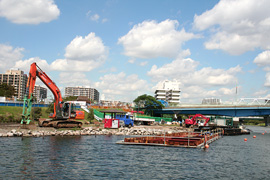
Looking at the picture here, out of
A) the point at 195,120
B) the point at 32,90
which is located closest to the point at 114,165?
the point at 32,90

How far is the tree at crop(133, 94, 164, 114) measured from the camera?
139850mm

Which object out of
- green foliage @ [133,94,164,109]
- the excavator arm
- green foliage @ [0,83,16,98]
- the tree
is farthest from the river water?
green foliage @ [0,83,16,98]

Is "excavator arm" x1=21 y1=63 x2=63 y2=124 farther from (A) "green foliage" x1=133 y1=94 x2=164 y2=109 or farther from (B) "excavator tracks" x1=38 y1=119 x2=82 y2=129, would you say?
(A) "green foliage" x1=133 y1=94 x2=164 y2=109

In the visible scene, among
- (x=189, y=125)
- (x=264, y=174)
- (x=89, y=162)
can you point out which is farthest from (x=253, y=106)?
(x=89, y=162)

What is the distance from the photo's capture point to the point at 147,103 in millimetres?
141750

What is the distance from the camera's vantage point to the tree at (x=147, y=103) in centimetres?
13985

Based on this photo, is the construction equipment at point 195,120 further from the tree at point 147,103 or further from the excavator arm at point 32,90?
the excavator arm at point 32,90

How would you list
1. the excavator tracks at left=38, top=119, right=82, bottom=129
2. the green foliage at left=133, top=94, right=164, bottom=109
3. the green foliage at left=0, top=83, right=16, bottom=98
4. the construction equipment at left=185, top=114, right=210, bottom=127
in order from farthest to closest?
the green foliage at left=0, top=83, right=16, bottom=98 < the green foliage at left=133, top=94, right=164, bottom=109 < the construction equipment at left=185, top=114, right=210, bottom=127 < the excavator tracks at left=38, top=119, right=82, bottom=129

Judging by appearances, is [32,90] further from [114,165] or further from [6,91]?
[6,91]

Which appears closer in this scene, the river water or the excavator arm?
the river water

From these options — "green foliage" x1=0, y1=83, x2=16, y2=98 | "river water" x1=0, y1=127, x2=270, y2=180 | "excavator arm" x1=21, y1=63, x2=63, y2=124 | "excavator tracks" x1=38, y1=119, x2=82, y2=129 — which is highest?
"green foliage" x1=0, y1=83, x2=16, y2=98

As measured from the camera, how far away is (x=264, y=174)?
2661 centimetres

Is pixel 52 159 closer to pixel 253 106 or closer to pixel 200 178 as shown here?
pixel 200 178

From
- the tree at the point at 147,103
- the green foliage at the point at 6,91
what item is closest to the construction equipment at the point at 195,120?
the tree at the point at 147,103
